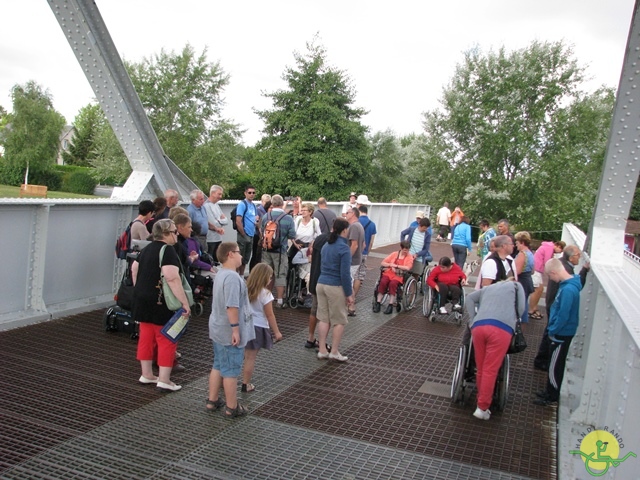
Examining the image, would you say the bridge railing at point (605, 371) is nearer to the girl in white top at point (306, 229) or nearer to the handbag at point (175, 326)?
the handbag at point (175, 326)

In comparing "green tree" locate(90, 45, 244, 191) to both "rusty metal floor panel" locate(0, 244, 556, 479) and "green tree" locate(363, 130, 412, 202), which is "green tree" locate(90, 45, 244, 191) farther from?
"rusty metal floor panel" locate(0, 244, 556, 479)

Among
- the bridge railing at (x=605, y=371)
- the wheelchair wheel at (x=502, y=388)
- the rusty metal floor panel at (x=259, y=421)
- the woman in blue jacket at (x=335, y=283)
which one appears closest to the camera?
the bridge railing at (x=605, y=371)

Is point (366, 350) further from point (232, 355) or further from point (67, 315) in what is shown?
point (67, 315)

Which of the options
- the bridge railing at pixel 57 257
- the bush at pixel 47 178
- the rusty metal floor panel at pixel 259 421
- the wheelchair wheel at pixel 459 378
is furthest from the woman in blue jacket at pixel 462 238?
the bush at pixel 47 178

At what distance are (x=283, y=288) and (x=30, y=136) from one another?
2314 inches

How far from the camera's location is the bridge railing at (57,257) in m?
7.75

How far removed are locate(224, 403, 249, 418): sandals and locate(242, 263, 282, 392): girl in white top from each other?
59cm

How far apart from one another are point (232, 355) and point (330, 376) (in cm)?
183

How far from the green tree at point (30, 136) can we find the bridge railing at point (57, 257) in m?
54.8

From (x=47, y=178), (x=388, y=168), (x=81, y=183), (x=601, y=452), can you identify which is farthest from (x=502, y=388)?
(x=47, y=178)

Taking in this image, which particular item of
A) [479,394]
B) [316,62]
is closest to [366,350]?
[479,394]

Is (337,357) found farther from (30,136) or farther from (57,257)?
(30,136)

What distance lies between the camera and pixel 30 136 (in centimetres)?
6122

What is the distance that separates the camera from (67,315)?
860 cm
